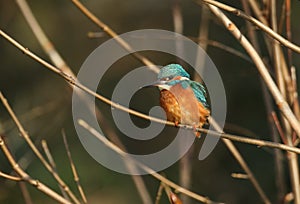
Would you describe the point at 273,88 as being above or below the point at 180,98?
below

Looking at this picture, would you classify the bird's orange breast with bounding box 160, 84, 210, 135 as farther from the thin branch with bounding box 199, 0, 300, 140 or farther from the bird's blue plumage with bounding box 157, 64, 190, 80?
the thin branch with bounding box 199, 0, 300, 140

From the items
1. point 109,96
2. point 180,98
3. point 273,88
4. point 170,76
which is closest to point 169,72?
point 170,76

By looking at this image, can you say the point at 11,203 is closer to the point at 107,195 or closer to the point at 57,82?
the point at 107,195

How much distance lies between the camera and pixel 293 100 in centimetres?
213

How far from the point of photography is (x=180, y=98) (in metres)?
2.19

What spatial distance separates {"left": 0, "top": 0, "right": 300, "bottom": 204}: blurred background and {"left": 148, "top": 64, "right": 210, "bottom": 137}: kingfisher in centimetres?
272

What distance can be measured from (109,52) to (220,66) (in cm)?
130

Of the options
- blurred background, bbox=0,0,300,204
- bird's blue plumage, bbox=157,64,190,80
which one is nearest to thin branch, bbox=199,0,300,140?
bird's blue plumage, bbox=157,64,190,80

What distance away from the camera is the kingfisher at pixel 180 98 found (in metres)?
2.12

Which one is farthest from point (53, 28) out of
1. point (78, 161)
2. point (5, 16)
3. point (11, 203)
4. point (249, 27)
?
point (249, 27)

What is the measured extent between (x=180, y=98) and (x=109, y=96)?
4629 millimetres

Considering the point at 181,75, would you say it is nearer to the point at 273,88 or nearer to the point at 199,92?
the point at 199,92

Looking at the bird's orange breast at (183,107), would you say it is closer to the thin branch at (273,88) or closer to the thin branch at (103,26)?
the thin branch at (103,26)

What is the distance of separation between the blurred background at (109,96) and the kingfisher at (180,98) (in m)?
2.72
